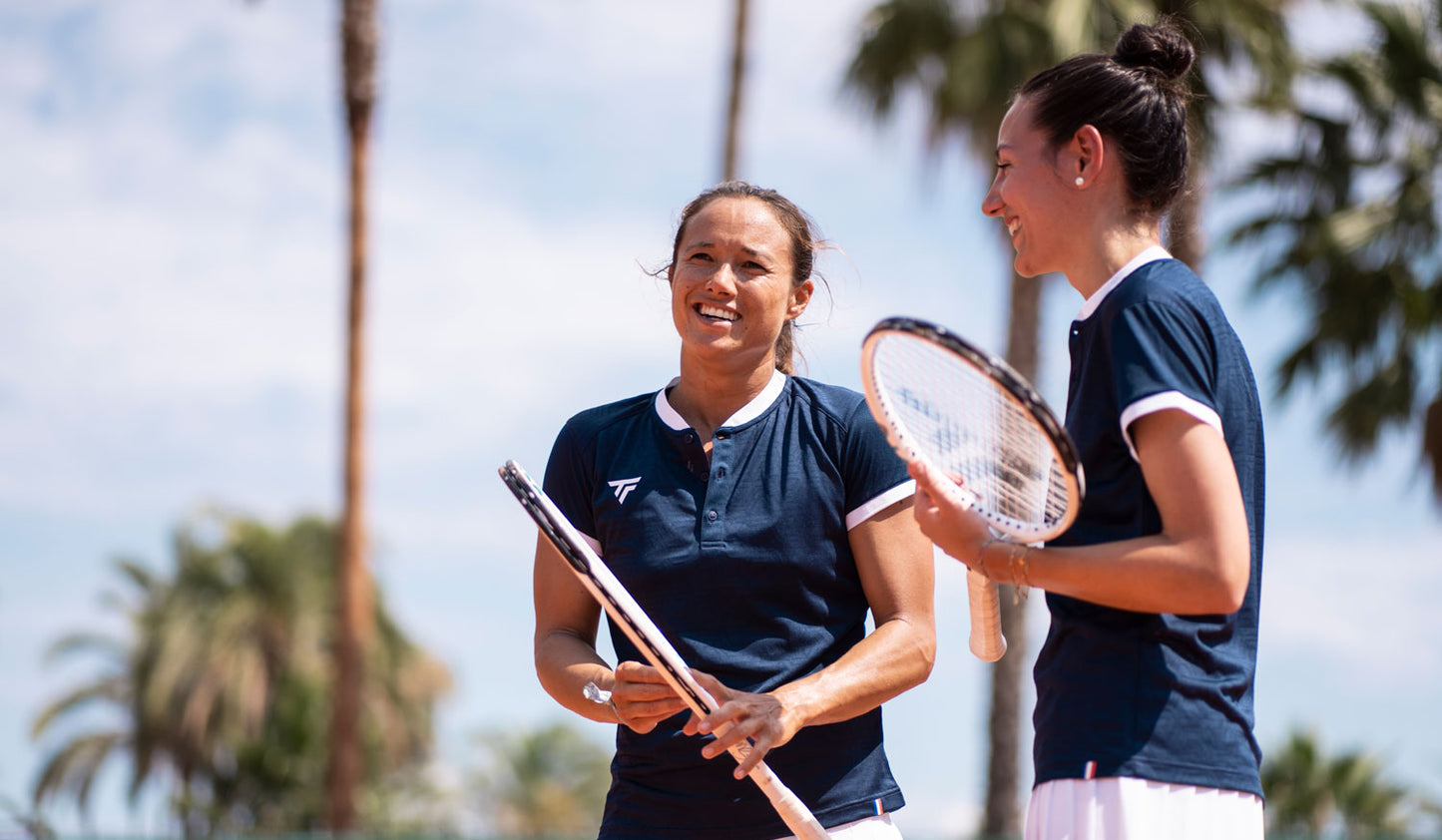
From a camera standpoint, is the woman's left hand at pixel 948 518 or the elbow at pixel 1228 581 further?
the woman's left hand at pixel 948 518

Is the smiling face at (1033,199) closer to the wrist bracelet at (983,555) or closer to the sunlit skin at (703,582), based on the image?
the wrist bracelet at (983,555)

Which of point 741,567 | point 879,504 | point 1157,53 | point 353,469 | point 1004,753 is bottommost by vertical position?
point 1004,753

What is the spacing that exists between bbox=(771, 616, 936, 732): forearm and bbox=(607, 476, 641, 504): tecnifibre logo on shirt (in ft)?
1.83

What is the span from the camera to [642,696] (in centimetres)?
302

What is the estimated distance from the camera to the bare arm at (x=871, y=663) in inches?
114

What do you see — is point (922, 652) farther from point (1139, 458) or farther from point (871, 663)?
point (1139, 458)

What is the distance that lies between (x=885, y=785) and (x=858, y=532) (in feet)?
1.68

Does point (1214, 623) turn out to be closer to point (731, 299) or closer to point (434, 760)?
point (731, 299)

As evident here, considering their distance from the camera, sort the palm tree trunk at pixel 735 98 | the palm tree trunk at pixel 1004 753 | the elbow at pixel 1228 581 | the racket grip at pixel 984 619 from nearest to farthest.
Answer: the elbow at pixel 1228 581
the racket grip at pixel 984 619
the palm tree trunk at pixel 735 98
the palm tree trunk at pixel 1004 753

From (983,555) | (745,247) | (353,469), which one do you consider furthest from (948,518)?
(353,469)

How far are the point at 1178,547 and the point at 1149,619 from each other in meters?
0.16

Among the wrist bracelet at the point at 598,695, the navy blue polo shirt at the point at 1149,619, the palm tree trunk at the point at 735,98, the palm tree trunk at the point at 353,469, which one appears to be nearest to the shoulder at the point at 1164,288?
the navy blue polo shirt at the point at 1149,619

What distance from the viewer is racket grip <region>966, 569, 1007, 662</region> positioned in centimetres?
284

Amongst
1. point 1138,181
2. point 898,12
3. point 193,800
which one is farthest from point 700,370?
point 193,800
